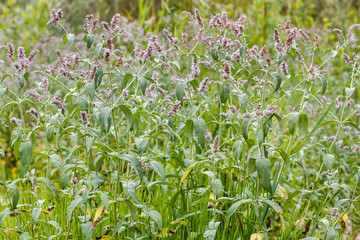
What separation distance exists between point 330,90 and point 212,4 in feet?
9.06

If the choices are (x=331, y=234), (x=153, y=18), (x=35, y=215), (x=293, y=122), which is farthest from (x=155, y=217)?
(x=153, y=18)

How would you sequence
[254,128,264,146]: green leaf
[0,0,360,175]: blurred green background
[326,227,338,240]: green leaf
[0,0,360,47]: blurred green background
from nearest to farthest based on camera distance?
1. [254,128,264,146]: green leaf
2. [326,227,338,240]: green leaf
3. [0,0,360,175]: blurred green background
4. [0,0,360,47]: blurred green background

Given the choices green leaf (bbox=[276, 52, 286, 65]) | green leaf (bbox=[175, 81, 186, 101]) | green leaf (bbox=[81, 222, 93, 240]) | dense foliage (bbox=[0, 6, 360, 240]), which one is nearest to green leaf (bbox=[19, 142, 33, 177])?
dense foliage (bbox=[0, 6, 360, 240])

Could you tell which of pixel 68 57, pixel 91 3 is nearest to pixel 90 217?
pixel 68 57

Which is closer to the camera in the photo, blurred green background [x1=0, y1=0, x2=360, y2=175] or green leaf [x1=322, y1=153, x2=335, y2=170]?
green leaf [x1=322, y1=153, x2=335, y2=170]

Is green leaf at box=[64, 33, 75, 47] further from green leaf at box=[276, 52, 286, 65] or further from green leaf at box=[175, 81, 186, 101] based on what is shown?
green leaf at box=[276, 52, 286, 65]

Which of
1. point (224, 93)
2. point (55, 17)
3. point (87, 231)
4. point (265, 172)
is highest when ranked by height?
point (55, 17)

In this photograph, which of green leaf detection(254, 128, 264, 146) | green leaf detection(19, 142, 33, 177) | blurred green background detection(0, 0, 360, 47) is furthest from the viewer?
blurred green background detection(0, 0, 360, 47)

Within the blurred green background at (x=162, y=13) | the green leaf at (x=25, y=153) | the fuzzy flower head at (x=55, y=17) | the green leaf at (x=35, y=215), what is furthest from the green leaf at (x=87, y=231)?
the blurred green background at (x=162, y=13)

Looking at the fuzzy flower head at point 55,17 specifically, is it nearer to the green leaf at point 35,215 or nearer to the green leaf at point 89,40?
the green leaf at point 89,40

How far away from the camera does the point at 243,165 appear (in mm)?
2615

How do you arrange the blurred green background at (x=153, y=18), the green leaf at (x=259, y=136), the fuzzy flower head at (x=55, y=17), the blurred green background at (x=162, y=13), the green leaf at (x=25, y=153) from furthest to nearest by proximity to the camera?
the blurred green background at (x=162, y=13)
the blurred green background at (x=153, y=18)
the fuzzy flower head at (x=55, y=17)
the green leaf at (x=25, y=153)
the green leaf at (x=259, y=136)

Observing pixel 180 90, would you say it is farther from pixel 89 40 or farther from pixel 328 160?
pixel 328 160

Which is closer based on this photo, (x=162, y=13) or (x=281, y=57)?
(x=281, y=57)
